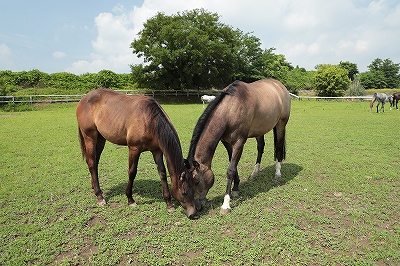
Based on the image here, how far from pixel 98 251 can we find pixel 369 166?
6.39 m

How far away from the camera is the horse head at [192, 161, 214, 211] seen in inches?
152

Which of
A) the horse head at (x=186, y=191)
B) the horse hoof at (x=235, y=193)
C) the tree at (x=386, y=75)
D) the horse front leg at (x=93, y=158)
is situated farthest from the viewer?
the tree at (x=386, y=75)

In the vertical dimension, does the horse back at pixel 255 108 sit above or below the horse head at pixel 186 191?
above

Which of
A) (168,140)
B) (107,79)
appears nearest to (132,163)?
(168,140)

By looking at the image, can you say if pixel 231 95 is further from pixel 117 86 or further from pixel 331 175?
pixel 117 86

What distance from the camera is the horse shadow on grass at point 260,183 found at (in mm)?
4535

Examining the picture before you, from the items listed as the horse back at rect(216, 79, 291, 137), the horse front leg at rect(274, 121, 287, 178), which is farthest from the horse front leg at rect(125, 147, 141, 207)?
the horse front leg at rect(274, 121, 287, 178)

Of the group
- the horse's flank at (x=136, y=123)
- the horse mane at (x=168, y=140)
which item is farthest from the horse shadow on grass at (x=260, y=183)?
the horse's flank at (x=136, y=123)

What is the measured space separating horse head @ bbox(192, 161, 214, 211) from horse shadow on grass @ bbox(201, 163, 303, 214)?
221 millimetres

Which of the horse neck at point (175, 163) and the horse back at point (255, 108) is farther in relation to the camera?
the horse back at point (255, 108)

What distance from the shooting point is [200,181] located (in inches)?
153

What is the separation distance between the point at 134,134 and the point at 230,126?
1553 millimetres

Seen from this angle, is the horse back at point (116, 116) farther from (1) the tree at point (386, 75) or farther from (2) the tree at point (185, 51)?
(1) the tree at point (386, 75)

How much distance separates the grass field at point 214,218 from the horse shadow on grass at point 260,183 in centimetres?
2
